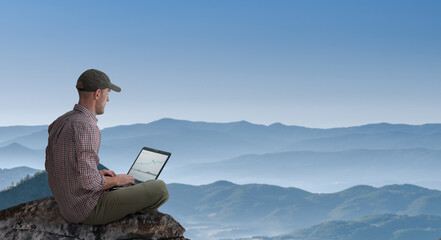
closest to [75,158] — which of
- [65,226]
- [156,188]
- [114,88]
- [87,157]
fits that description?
[87,157]

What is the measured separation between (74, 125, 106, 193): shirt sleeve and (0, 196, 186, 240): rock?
1.00 metres

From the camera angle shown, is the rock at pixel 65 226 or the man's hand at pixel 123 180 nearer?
A: the man's hand at pixel 123 180

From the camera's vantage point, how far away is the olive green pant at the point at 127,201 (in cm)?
586

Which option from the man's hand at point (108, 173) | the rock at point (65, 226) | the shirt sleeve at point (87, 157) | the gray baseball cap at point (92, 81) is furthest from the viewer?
the rock at point (65, 226)

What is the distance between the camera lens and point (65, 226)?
6.30 m

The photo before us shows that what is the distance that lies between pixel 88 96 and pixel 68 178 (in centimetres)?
92

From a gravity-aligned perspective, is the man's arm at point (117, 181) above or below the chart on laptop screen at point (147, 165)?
below

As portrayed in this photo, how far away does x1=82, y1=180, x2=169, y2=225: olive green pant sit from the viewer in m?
5.86

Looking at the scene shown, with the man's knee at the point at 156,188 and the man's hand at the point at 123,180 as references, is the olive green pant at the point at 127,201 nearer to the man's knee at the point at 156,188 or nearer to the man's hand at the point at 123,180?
the man's knee at the point at 156,188

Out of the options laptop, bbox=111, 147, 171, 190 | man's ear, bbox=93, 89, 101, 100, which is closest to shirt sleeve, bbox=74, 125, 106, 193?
man's ear, bbox=93, 89, 101, 100

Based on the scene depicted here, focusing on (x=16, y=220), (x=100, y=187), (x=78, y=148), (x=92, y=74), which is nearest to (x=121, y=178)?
(x=100, y=187)

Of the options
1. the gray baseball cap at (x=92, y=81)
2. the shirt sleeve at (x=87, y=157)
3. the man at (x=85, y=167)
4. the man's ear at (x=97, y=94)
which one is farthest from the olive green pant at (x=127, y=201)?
the gray baseball cap at (x=92, y=81)

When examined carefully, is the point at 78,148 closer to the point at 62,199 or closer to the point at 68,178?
the point at 68,178

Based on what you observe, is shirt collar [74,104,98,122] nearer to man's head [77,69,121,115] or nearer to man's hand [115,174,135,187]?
man's head [77,69,121,115]
